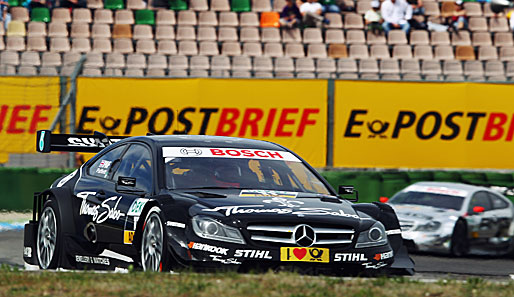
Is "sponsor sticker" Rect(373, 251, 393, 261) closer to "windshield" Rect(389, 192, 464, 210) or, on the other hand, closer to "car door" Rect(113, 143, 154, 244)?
"car door" Rect(113, 143, 154, 244)

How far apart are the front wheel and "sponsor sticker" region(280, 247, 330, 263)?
2.72 ft

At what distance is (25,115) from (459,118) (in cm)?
824

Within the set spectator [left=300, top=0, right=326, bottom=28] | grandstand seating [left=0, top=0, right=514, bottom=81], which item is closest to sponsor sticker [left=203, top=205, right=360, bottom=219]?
grandstand seating [left=0, top=0, right=514, bottom=81]

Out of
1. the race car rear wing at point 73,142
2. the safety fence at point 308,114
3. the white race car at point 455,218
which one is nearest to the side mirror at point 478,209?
the white race car at point 455,218

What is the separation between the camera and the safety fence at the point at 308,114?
721 inches

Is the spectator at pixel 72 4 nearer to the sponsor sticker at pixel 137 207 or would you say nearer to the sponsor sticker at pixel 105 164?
the sponsor sticker at pixel 105 164

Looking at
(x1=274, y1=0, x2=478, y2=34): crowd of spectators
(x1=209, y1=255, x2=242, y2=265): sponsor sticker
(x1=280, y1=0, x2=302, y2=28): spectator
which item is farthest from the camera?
(x1=274, y1=0, x2=478, y2=34): crowd of spectators

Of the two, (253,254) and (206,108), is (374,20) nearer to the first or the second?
(206,108)

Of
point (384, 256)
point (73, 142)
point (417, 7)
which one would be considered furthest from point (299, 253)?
point (417, 7)

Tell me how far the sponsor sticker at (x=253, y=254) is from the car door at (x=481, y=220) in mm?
8644

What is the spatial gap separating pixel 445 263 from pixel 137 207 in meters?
6.47

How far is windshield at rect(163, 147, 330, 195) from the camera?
7.78 metres

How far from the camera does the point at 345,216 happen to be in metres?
7.17

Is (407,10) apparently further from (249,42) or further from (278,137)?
(278,137)
